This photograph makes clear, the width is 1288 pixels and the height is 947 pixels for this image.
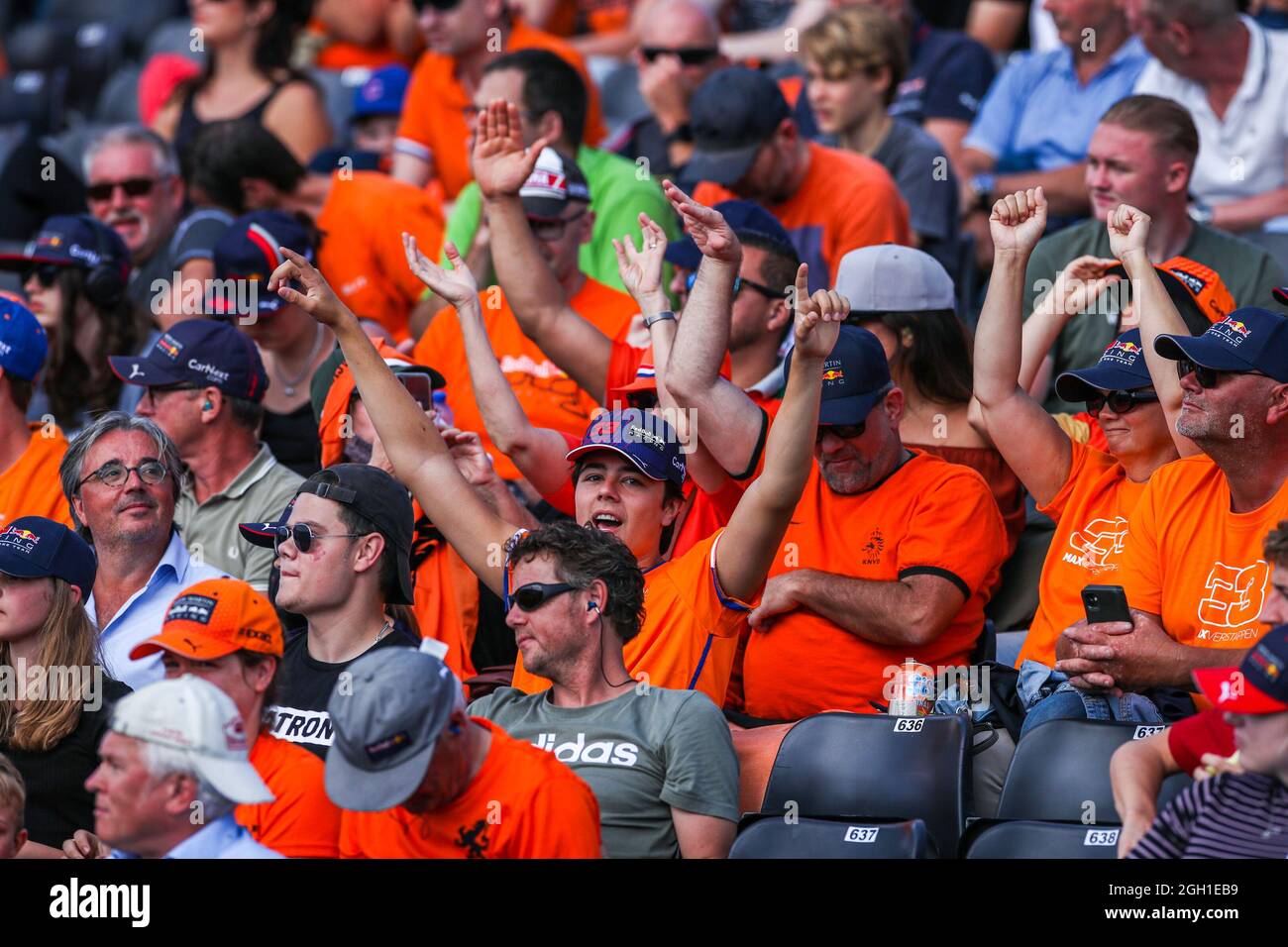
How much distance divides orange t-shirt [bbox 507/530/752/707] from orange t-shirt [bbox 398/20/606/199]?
389cm

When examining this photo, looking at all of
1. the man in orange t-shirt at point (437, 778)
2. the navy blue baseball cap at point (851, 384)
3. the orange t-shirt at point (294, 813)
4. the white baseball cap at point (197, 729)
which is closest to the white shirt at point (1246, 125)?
the navy blue baseball cap at point (851, 384)

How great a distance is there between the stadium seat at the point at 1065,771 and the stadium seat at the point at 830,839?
38 centimetres

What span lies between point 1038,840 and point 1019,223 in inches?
68.6

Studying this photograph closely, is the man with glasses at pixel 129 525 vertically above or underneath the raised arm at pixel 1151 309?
underneath

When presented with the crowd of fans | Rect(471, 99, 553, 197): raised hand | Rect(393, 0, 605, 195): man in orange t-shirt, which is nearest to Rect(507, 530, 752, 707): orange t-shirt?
the crowd of fans

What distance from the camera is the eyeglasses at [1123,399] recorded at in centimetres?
470

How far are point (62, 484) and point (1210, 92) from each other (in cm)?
445

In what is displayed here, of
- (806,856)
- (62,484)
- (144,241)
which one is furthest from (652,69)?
(806,856)

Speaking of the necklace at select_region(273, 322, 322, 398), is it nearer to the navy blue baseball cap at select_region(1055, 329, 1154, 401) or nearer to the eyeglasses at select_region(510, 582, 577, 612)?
the eyeglasses at select_region(510, 582, 577, 612)

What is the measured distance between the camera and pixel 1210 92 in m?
7.00

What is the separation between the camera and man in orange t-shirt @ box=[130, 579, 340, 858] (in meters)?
3.96

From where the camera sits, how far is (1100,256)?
5.96 meters

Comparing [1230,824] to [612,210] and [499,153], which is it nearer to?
[499,153]

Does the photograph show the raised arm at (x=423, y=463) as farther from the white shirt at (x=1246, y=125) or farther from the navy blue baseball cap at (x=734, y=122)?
the white shirt at (x=1246, y=125)
